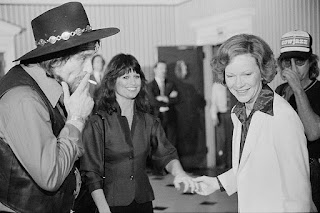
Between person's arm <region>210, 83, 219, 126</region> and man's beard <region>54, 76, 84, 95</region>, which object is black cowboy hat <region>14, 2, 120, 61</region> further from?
person's arm <region>210, 83, 219, 126</region>

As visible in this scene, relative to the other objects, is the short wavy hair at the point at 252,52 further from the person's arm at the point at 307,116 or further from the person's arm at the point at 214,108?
the person's arm at the point at 214,108

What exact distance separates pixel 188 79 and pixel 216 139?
40.9 inches

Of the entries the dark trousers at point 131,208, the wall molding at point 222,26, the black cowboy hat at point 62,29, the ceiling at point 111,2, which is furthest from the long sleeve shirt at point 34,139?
the ceiling at point 111,2

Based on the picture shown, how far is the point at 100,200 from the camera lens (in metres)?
2.49

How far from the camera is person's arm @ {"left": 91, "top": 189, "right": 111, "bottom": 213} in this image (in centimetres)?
246

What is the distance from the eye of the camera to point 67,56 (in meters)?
1.80

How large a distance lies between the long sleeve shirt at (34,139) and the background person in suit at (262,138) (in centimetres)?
62

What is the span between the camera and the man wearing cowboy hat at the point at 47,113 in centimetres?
158

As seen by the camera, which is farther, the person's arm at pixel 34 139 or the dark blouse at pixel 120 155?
the dark blouse at pixel 120 155

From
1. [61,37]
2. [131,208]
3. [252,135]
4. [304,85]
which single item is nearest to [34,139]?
[61,37]

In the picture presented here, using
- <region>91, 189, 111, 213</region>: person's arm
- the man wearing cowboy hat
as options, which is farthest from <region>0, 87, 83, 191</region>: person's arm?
<region>91, 189, 111, 213</region>: person's arm

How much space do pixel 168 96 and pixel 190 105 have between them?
0.43 metres

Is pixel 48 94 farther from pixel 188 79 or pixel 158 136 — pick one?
pixel 188 79

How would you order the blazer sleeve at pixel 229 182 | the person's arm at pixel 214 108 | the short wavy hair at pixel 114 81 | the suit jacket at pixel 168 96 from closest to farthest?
the blazer sleeve at pixel 229 182 → the short wavy hair at pixel 114 81 → the person's arm at pixel 214 108 → the suit jacket at pixel 168 96
